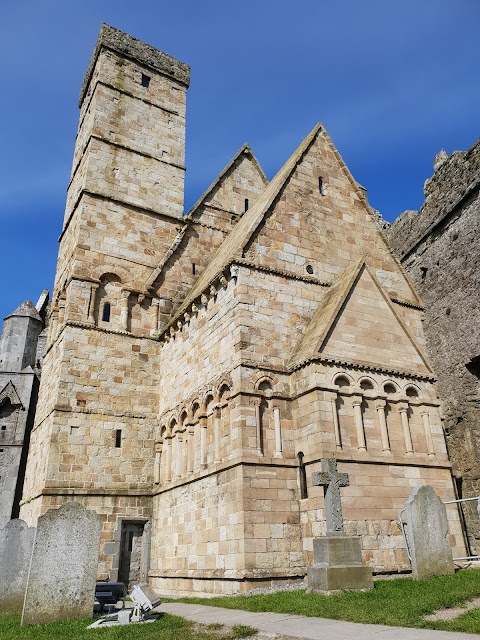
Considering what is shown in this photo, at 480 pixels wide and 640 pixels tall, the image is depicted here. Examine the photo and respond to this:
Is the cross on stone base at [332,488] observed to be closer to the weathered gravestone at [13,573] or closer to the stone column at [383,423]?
the stone column at [383,423]

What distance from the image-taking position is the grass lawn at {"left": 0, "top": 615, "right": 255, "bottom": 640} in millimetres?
7363

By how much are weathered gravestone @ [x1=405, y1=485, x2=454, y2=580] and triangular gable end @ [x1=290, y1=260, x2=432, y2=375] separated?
13.6 feet

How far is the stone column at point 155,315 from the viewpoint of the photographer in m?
20.0

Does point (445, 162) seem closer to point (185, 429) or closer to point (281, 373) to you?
point (281, 373)

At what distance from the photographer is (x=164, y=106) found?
1014 inches

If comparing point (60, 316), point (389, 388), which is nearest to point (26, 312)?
point (60, 316)

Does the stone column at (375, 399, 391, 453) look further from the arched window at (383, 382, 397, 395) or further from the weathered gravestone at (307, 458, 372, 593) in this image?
the weathered gravestone at (307, 458, 372, 593)

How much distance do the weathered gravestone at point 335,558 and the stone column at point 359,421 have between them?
2.13 metres

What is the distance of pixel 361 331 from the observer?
14906 millimetres

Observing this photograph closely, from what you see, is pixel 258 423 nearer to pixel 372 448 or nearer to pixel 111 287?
pixel 372 448

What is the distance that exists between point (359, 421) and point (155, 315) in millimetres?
9662

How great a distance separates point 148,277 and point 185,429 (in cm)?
713

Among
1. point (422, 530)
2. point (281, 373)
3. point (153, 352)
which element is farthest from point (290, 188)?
point (422, 530)

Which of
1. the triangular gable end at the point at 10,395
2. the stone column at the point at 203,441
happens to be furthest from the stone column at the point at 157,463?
the triangular gable end at the point at 10,395
